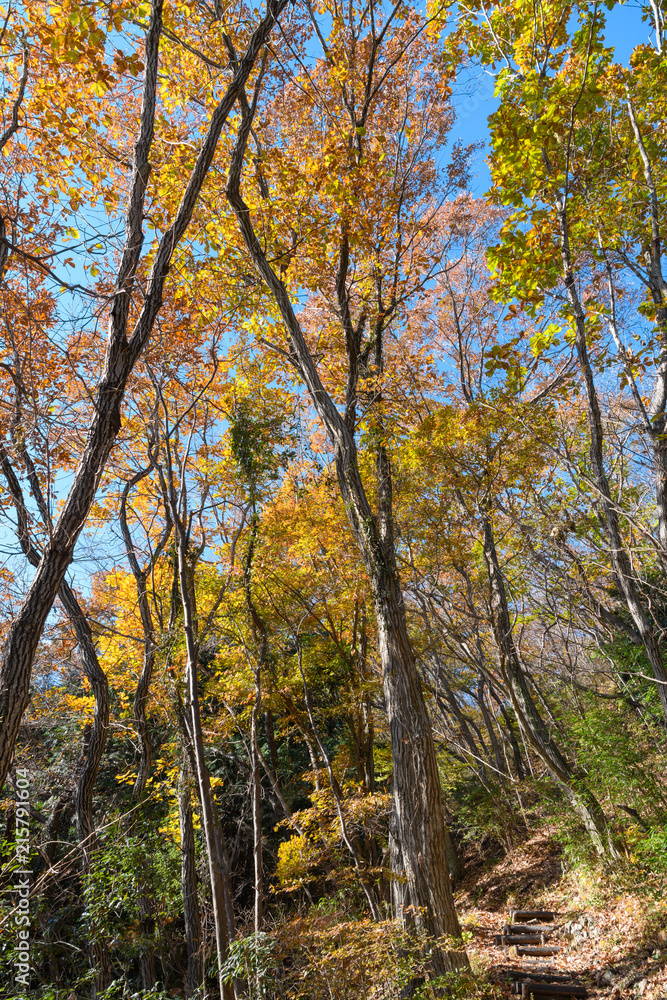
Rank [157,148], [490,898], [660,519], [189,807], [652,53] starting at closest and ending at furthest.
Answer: [660,519]
[652,53]
[157,148]
[189,807]
[490,898]

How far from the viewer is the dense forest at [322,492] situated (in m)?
3.94

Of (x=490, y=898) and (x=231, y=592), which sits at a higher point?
(x=231, y=592)

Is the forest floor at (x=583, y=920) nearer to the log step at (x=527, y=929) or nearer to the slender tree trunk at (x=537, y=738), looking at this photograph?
the log step at (x=527, y=929)

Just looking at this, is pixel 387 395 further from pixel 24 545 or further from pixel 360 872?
pixel 360 872

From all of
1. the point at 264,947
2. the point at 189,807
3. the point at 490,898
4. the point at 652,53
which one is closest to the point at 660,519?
the point at 652,53

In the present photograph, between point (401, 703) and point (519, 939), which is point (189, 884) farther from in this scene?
point (401, 703)

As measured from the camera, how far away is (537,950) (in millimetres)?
7117

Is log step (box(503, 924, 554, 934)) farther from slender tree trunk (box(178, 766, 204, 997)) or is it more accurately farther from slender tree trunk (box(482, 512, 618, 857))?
slender tree trunk (box(178, 766, 204, 997))

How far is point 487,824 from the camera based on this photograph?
11.1 meters

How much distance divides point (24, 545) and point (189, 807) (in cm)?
492

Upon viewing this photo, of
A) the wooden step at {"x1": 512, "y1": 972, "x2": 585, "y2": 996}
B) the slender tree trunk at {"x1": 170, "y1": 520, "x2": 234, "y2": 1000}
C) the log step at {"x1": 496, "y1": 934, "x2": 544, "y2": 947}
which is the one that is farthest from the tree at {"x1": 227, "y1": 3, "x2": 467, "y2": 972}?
the log step at {"x1": 496, "y1": 934, "x2": 544, "y2": 947}

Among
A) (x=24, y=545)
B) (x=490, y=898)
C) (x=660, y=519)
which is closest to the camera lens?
(x=660, y=519)

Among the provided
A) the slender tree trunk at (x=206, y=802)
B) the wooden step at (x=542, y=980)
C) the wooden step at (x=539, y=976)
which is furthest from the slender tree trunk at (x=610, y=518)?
the wooden step at (x=539, y=976)

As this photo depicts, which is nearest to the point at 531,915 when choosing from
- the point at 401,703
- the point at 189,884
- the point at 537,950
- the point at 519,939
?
the point at 519,939
